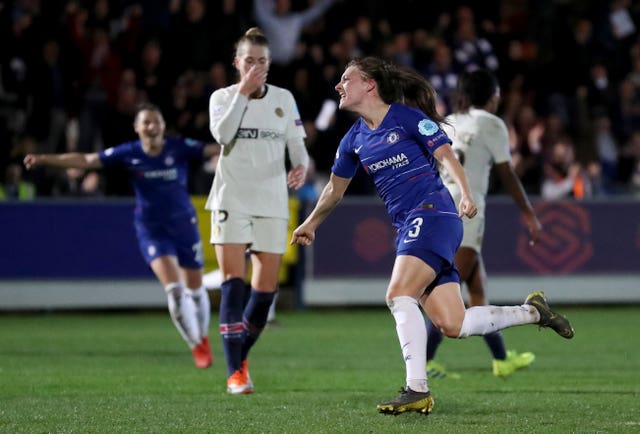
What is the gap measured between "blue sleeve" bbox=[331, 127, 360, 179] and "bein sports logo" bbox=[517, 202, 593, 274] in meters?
10.3

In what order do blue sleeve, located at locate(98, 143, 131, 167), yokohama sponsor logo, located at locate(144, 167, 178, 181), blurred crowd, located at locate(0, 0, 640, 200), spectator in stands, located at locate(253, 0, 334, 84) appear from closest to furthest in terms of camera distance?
blue sleeve, located at locate(98, 143, 131, 167) < yokohama sponsor logo, located at locate(144, 167, 178, 181) < blurred crowd, located at locate(0, 0, 640, 200) < spectator in stands, located at locate(253, 0, 334, 84)

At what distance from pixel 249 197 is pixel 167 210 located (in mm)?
2519

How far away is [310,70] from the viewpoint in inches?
746

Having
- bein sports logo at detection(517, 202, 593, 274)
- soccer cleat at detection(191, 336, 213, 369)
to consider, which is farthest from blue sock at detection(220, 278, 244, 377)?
bein sports logo at detection(517, 202, 593, 274)

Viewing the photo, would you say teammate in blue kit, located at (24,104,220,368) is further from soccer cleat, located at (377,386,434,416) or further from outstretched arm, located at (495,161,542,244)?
soccer cleat, located at (377,386,434,416)

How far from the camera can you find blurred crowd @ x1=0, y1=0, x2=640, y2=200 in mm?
17906

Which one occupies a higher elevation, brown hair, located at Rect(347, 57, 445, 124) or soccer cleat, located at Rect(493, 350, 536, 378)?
brown hair, located at Rect(347, 57, 445, 124)

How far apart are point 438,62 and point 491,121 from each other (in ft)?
28.4

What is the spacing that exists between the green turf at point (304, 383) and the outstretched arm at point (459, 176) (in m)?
1.19

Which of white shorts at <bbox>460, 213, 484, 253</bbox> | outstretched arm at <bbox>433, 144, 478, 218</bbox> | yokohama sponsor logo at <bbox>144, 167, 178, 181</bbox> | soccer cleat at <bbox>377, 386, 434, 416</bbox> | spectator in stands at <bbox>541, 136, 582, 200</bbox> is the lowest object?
soccer cleat at <bbox>377, 386, 434, 416</bbox>

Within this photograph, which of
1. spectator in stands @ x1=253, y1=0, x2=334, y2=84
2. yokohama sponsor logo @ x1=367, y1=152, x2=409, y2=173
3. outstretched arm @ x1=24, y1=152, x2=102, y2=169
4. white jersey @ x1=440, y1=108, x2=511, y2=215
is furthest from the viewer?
spectator in stands @ x1=253, y1=0, x2=334, y2=84

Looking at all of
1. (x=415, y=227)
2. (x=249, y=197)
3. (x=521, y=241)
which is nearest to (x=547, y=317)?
(x=415, y=227)

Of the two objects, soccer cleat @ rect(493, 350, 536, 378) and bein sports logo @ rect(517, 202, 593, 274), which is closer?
soccer cleat @ rect(493, 350, 536, 378)

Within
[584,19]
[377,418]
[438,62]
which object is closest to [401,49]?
[438,62]
